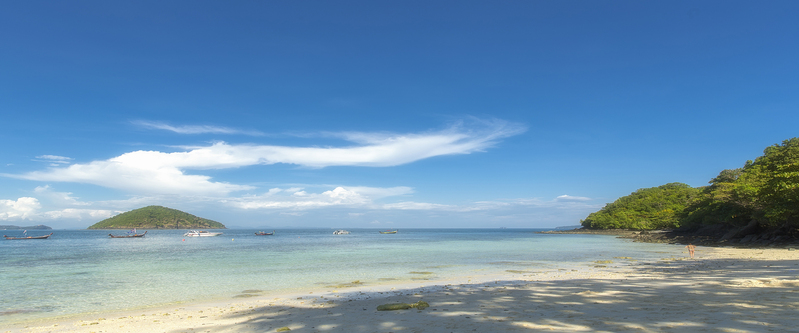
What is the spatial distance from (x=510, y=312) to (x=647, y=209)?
128 meters

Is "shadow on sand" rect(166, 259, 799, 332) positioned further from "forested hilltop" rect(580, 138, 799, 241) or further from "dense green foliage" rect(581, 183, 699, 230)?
"dense green foliage" rect(581, 183, 699, 230)

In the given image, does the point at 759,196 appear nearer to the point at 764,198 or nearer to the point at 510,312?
the point at 764,198

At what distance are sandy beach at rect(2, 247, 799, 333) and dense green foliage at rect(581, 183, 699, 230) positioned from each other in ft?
294

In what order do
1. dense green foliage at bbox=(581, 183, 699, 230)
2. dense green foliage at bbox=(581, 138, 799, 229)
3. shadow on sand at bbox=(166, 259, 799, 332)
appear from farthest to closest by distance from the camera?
dense green foliage at bbox=(581, 183, 699, 230) → dense green foliage at bbox=(581, 138, 799, 229) → shadow on sand at bbox=(166, 259, 799, 332)

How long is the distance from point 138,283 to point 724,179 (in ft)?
249

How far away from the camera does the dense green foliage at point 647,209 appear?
94.9m

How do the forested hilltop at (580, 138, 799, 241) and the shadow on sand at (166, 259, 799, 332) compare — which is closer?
the shadow on sand at (166, 259, 799, 332)

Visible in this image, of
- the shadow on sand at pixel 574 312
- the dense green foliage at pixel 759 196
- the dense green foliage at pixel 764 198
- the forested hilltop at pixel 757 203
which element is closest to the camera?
the shadow on sand at pixel 574 312

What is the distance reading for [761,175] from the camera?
126 ft

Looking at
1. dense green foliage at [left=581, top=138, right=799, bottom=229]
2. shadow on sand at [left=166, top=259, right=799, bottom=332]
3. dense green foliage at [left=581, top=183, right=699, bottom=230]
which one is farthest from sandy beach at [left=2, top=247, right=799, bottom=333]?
dense green foliage at [left=581, top=183, right=699, bottom=230]

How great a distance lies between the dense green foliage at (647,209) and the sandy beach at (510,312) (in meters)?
89.6

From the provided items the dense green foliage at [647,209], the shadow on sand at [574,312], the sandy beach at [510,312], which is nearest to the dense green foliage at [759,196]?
the dense green foliage at [647,209]

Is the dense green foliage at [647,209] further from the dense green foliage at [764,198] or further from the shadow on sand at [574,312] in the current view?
the shadow on sand at [574,312]

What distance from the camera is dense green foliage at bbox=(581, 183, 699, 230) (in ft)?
311
